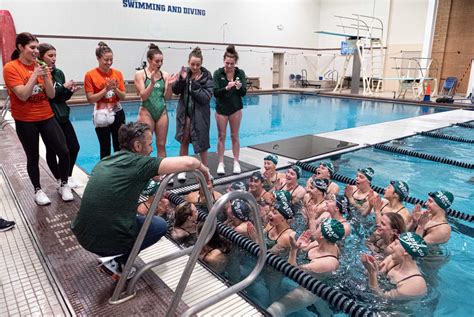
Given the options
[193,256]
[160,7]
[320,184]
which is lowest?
[320,184]

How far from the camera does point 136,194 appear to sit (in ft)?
7.15

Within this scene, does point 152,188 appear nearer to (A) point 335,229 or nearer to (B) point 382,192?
(A) point 335,229

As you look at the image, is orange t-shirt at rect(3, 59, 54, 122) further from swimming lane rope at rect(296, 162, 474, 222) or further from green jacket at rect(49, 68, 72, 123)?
swimming lane rope at rect(296, 162, 474, 222)

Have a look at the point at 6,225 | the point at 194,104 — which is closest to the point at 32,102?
the point at 6,225

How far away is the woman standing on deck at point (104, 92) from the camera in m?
3.97

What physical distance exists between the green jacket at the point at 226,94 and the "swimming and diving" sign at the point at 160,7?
14.2 metres

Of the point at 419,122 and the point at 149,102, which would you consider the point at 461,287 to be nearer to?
the point at 149,102

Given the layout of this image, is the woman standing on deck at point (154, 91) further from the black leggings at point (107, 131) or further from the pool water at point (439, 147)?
the pool water at point (439, 147)

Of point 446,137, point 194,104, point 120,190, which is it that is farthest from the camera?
point 446,137

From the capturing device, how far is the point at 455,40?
18.8 m

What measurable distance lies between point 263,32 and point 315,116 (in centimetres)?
1136

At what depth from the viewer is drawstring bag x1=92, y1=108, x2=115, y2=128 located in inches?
160

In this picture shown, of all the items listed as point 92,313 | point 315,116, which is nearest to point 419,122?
point 315,116

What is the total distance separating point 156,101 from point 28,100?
137 cm
